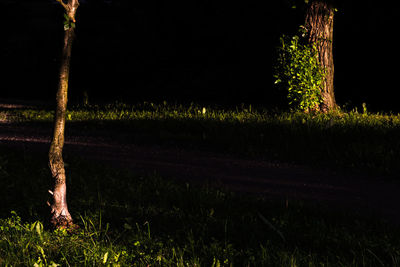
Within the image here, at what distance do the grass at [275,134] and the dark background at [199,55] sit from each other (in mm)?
2071

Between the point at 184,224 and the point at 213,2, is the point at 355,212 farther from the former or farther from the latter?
the point at 213,2

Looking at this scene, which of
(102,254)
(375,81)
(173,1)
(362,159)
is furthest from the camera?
(173,1)

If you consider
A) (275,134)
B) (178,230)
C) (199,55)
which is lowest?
(178,230)

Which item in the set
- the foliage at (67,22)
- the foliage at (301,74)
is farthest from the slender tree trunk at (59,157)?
the foliage at (301,74)

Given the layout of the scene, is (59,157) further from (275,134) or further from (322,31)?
(322,31)

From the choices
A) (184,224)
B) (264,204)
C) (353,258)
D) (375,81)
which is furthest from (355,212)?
(375,81)

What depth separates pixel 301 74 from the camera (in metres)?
10.9

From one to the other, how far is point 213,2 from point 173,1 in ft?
8.07

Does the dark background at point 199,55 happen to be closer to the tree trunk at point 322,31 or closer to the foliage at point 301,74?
the tree trunk at point 322,31

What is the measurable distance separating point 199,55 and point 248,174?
16538 mm

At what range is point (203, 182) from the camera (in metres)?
6.66

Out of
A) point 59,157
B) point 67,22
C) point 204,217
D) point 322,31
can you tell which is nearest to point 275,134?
point 322,31

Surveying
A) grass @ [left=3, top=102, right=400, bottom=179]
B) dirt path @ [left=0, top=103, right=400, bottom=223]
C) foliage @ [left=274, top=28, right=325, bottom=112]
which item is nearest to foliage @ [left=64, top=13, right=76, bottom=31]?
dirt path @ [left=0, top=103, right=400, bottom=223]

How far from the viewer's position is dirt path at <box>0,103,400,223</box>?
19.6 ft
